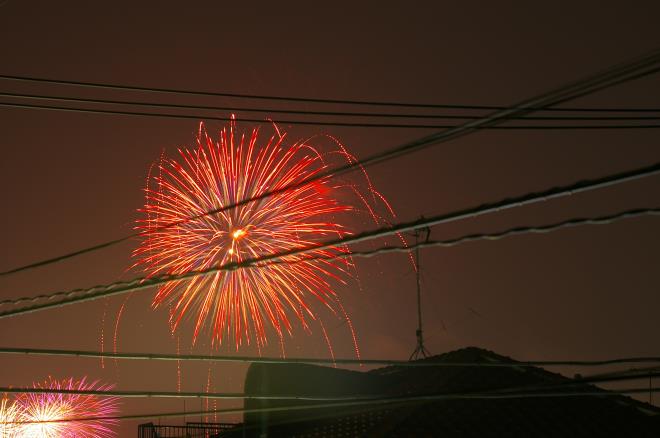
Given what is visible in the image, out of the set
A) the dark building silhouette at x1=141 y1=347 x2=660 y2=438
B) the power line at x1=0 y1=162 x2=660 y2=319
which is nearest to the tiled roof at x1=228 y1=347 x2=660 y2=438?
the dark building silhouette at x1=141 y1=347 x2=660 y2=438

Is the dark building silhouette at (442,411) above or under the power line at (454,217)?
under

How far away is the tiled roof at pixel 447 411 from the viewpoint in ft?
60.4

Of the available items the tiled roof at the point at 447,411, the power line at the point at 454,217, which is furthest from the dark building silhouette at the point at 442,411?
the power line at the point at 454,217

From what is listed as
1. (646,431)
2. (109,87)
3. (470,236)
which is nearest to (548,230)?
(470,236)

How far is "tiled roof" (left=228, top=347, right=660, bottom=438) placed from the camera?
60.4 feet

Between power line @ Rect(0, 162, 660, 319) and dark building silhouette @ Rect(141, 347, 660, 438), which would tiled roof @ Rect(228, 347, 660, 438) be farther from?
power line @ Rect(0, 162, 660, 319)

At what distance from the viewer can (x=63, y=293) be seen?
1123 cm

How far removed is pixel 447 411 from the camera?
62.0 feet

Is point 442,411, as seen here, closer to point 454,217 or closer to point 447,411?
point 447,411

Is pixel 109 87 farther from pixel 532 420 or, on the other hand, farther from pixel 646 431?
pixel 646 431

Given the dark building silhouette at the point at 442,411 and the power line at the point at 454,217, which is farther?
the dark building silhouette at the point at 442,411

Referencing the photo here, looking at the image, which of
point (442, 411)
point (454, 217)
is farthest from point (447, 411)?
point (454, 217)

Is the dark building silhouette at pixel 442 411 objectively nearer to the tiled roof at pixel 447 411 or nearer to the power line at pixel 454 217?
the tiled roof at pixel 447 411

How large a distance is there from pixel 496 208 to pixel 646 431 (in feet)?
45.7
